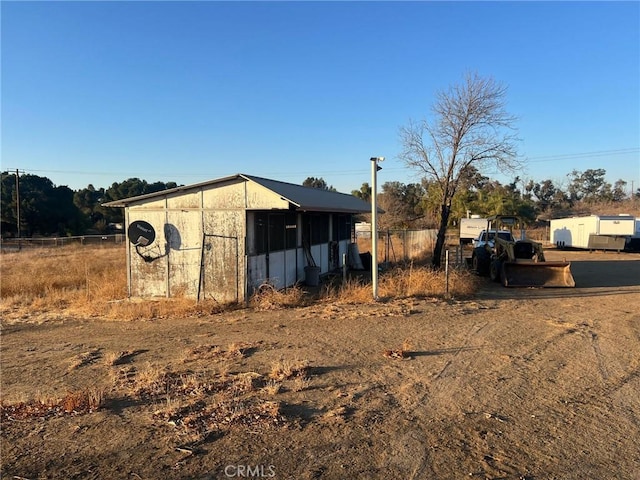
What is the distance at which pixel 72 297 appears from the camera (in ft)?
44.2

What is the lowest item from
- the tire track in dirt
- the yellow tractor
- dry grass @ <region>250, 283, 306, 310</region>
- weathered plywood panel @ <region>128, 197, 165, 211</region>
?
the tire track in dirt

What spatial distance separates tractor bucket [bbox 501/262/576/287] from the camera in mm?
14562

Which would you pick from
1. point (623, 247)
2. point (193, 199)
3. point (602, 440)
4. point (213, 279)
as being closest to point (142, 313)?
point (213, 279)

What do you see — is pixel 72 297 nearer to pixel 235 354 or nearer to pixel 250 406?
pixel 235 354

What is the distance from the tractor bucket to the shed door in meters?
8.58

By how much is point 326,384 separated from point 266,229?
7.73 metres

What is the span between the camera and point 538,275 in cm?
1484

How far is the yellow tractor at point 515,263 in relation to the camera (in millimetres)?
14672

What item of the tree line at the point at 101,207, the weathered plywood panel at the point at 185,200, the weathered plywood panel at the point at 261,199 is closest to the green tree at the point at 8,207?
the tree line at the point at 101,207

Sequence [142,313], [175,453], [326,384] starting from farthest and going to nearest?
[142,313] < [326,384] < [175,453]

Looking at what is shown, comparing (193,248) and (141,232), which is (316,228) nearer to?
(193,248)

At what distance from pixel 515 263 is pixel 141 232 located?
1152 centimetres

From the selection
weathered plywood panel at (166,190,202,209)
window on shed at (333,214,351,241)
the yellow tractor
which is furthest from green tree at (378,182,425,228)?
weathered plywood panel at (166,190,202,209)

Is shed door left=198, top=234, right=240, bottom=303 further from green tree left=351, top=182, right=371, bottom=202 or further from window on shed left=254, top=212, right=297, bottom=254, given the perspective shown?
green tree left=351, top=182, right=371, bottom=202
